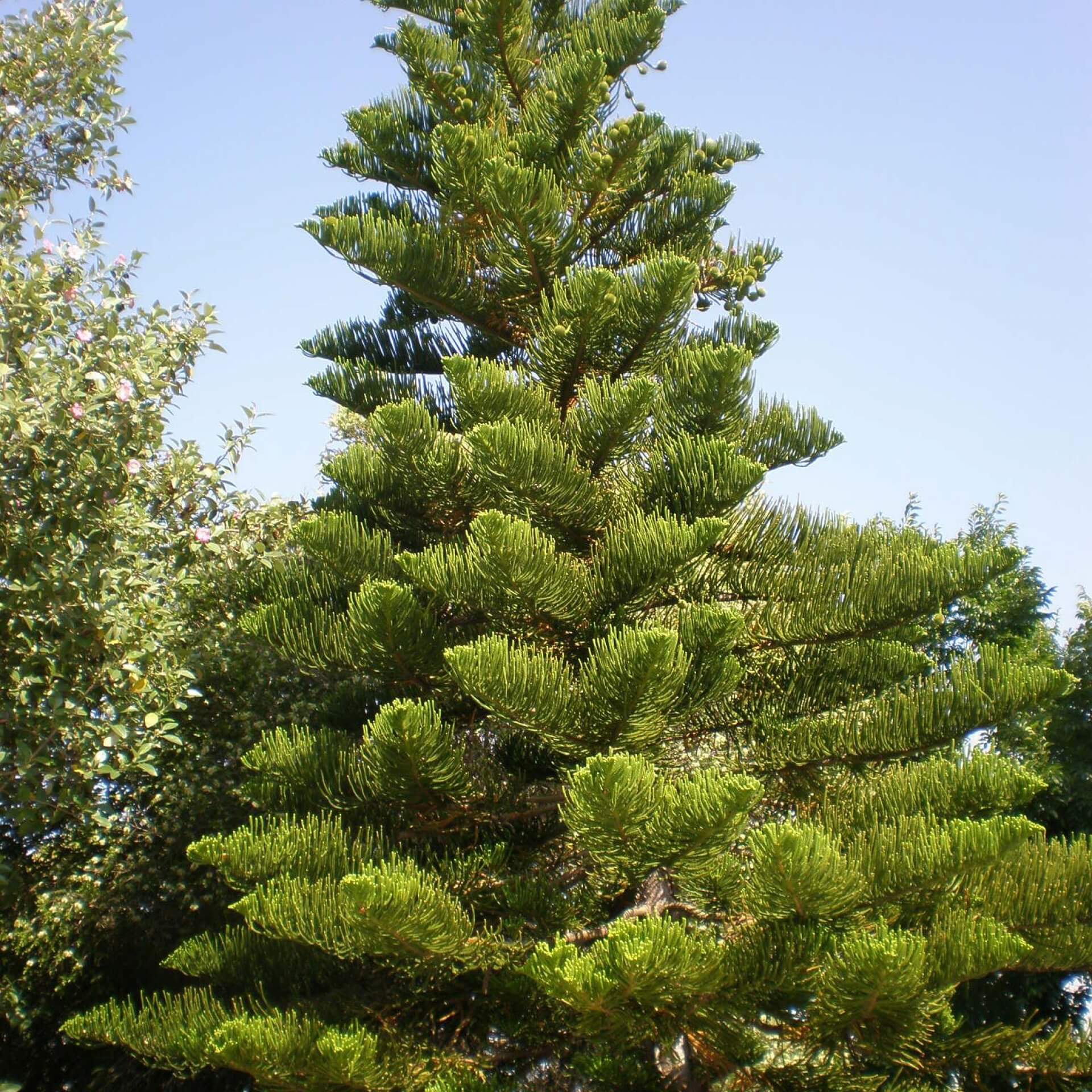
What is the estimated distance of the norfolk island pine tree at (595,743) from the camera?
385cm

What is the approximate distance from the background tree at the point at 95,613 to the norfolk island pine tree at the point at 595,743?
925 millimetres

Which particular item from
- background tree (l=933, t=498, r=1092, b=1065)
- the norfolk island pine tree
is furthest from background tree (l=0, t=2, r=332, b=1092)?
background tree (l=933, t=498, r=1092, b=1065)

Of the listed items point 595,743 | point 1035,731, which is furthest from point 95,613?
point 1035,731

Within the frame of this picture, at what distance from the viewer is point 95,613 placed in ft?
16.5

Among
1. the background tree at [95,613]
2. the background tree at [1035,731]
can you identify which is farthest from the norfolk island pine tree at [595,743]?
the background tree at [1035,731]

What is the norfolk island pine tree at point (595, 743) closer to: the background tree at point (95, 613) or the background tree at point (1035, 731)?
the background tree at point (95, 613)

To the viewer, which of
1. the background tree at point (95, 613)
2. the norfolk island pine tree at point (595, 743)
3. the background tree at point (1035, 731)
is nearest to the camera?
the norfolk island pine tree at point (595, 743)

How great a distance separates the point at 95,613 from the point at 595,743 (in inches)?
96.9

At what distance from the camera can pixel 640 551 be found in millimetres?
4441

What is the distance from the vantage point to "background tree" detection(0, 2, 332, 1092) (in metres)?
5.10

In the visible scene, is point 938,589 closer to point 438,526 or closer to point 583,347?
point 583,347

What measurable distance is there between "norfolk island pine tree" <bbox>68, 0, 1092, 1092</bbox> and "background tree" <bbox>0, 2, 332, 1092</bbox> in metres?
0.93

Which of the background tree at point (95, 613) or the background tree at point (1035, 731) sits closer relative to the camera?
the background tree at point (95, 613)

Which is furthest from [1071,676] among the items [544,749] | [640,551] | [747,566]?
[544,749]
